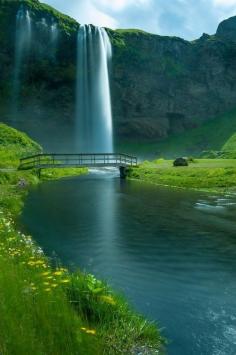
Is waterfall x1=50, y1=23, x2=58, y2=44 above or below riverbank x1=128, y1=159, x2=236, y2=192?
above

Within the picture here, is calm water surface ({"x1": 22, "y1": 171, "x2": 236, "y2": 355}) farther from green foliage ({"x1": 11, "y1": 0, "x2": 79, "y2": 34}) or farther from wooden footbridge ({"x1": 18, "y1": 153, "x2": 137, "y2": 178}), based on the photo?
green foliage ({"x1": 11, "y1": 0, "x2": 79, "y2": 34})

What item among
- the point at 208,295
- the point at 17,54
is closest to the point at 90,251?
the point at 208,295

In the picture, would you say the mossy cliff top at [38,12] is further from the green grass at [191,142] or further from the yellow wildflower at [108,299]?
the yellow wildflower at [108,299]

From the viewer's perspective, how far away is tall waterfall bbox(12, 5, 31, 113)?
128 metres

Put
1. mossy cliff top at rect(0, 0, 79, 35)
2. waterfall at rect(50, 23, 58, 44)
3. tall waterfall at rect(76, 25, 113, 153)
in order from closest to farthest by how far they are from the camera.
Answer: tall waterfall at rect(76, 25, 113, 153) < mossy cliff top at rect(0, 0, 79, 35) < waterfall at rect(50, 23, 58, 44)

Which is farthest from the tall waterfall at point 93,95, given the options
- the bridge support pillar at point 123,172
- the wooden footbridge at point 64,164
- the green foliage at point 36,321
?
the green foliage at point 36,321

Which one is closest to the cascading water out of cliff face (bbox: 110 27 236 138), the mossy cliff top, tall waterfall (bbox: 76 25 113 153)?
the mossy cliff top

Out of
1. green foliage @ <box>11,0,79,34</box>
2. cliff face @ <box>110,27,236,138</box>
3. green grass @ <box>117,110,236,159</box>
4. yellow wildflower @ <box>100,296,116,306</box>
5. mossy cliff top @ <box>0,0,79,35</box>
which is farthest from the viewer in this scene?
cliff face @ <box>110,27,236,138</box>

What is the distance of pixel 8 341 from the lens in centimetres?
716

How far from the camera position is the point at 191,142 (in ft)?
450

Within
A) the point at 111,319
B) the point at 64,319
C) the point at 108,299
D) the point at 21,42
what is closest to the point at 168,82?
the point at 21,42

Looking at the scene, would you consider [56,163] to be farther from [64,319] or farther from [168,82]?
[168,82]

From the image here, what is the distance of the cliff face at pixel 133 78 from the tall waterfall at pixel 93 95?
463 cm

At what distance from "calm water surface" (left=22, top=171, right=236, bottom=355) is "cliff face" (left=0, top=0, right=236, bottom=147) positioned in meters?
93.7
